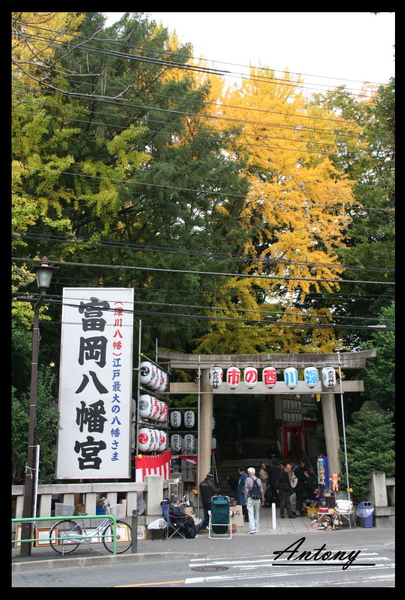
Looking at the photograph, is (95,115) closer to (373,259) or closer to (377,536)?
(373,259)

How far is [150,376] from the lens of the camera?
66.5ft

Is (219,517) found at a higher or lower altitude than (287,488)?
lower

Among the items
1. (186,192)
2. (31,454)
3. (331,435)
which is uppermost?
(186,192)

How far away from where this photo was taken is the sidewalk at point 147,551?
42.4ft

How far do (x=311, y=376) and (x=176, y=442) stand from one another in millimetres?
8473

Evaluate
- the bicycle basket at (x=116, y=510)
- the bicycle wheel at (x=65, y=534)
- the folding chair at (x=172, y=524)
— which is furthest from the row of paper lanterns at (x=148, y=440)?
the bicycle wheel at (x=65, y=534)

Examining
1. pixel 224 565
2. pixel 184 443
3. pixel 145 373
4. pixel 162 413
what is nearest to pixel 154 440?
pixel 145 373

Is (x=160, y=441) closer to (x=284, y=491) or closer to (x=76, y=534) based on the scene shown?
(x=284, y=491)

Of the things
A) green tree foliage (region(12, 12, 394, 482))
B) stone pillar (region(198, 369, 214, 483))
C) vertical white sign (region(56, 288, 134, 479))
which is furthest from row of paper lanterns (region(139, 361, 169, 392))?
green tree foliage (region(12, 12, 394, 482))

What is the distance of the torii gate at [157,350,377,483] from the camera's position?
22.5 m

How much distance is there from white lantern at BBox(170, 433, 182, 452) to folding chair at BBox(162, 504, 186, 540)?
1036cm

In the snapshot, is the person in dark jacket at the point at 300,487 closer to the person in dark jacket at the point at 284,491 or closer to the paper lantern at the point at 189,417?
the person in dark jacket at the point at 284,491

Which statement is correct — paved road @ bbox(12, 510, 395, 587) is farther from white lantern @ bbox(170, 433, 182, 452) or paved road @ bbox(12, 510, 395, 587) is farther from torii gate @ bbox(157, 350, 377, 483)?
white lantern @ bbox(170, 433, 182, 452)
